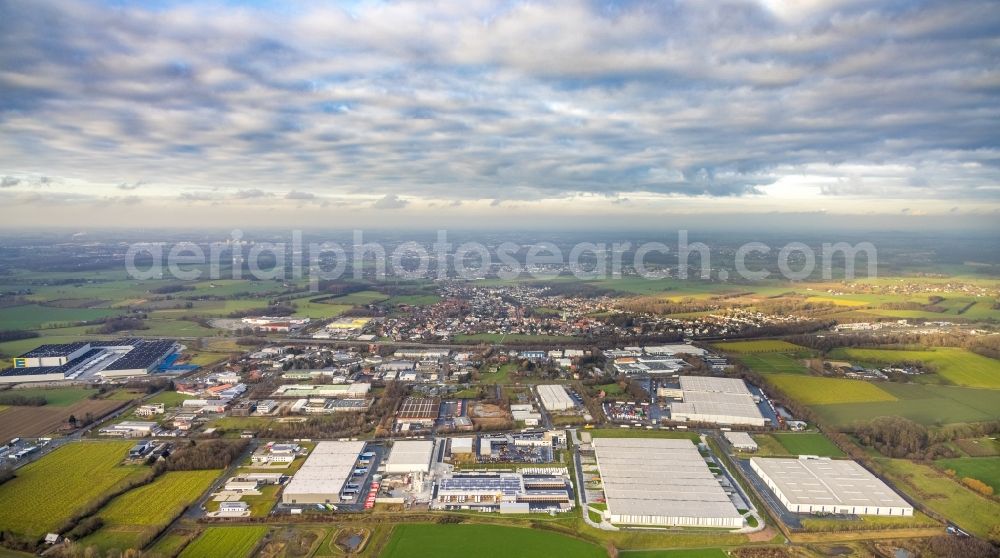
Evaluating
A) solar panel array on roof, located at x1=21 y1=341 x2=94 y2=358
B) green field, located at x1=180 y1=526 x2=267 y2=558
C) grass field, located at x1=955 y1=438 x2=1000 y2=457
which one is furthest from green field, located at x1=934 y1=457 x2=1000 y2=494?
solar panel array on roof, located at x1=21 y1=341 x2=94 y2=358

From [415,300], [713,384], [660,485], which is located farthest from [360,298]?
[660,485]

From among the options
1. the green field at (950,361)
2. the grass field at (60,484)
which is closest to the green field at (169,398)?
the grass field at (60,484)

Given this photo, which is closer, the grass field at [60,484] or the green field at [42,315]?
the grass field at [60,484]

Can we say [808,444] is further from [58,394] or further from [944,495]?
[58,394]

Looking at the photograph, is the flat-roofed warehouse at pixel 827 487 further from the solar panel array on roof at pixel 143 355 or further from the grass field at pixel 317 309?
the grass field at pixel 317 309

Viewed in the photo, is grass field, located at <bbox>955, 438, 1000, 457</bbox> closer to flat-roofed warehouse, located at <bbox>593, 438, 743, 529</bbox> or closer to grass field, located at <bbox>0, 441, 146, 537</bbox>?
flat-roofed warehouse, located at <bbox>593, 438, 743, 529</bbox>

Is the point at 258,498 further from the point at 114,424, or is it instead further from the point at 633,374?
the point at 633,374
